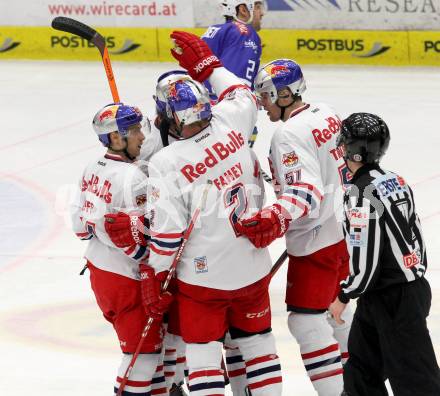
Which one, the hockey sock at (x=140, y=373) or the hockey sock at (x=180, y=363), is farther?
the hockey sock at (x=180, y=363)

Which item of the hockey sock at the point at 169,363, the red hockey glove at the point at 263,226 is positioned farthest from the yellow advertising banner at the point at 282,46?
the red hockey glove at the point at 263,226

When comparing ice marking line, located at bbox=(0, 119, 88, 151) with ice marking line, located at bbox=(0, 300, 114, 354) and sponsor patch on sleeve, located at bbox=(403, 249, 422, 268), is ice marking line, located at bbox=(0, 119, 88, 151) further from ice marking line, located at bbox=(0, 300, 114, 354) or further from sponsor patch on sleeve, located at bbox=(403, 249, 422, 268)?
sponsor patch on sleeve, located at bbox=(403, 249, 422, 268)

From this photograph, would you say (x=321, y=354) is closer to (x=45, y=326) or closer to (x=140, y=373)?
(x=140, y=373)

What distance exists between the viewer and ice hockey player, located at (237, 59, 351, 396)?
4.88m

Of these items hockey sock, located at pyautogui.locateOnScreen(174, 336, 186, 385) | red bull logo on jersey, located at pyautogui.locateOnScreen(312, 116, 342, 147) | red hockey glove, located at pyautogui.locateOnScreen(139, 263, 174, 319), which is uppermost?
red bull logo on jersey, located at pyautogui.locateOnScreen(312, 116, 342, 147)

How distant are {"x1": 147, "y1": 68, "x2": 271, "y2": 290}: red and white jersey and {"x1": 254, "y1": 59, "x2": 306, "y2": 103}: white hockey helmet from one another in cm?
36

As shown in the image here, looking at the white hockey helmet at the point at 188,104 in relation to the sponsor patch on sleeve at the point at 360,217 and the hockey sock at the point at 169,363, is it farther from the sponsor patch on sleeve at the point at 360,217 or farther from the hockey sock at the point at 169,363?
the hockey sock at the point at 169,363

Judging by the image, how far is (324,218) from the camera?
5.01 meters

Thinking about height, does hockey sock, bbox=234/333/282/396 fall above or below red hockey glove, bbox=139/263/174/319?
below

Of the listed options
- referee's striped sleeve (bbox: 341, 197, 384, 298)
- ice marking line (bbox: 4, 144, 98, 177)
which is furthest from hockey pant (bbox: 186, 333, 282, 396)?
ice marking line (bbox: 4, 144, 98, 177)

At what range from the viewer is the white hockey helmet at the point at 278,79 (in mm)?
4914

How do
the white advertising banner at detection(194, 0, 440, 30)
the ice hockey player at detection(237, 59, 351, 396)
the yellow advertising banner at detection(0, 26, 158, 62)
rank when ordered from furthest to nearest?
the yellow advertising banner at detection(0, 26, 158, 62), the white advertising banner at detection(194, 0, 440, 30), the ice hockey player at detection(237, 59, 351, 396)

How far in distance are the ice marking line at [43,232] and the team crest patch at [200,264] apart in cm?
281

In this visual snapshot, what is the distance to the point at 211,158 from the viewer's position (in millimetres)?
4559
